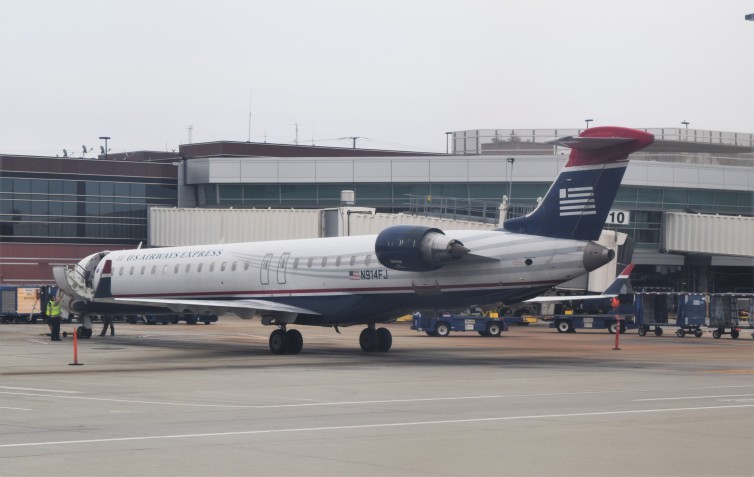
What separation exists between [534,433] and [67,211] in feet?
219

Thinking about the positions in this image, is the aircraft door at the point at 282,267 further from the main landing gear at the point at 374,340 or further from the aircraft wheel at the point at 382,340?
the aircraft wheel at the point at 382,340

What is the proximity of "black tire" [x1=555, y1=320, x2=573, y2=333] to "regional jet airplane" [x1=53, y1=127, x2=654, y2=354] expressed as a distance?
2195 cm

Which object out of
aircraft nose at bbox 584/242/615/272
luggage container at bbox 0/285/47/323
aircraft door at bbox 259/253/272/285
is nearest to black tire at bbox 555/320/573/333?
aircraft door at bbox 259/253/272/285

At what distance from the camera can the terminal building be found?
75.0 meters

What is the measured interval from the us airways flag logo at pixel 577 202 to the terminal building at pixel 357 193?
42.1m

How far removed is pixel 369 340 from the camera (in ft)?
118

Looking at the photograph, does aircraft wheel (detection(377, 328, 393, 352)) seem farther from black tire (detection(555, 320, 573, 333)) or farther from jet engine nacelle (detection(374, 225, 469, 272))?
black tire (detection(555, 320, 573, 333))

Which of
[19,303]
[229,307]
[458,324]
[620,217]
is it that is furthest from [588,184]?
[19,303]

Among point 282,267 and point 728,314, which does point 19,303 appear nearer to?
point 282,267

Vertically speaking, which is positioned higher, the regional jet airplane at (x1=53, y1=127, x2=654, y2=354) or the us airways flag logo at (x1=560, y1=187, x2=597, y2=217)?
the us airways flag logo at (x1=560, y1=187, x2=597, y2=217)

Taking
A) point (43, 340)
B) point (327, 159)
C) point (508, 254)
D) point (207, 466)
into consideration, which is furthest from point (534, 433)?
point (327, 159)

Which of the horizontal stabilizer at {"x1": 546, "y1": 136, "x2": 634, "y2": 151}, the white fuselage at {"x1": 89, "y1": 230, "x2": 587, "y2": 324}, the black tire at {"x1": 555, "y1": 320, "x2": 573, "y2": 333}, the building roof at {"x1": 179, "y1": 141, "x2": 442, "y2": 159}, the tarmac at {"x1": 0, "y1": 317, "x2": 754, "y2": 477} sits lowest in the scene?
the black tire at {"x1": 555, "y1": 320, "x2": 573, "y2": 333}

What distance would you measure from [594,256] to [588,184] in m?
2.09

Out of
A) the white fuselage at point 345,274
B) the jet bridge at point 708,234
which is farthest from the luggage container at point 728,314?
the white fuselage at point 345,274
